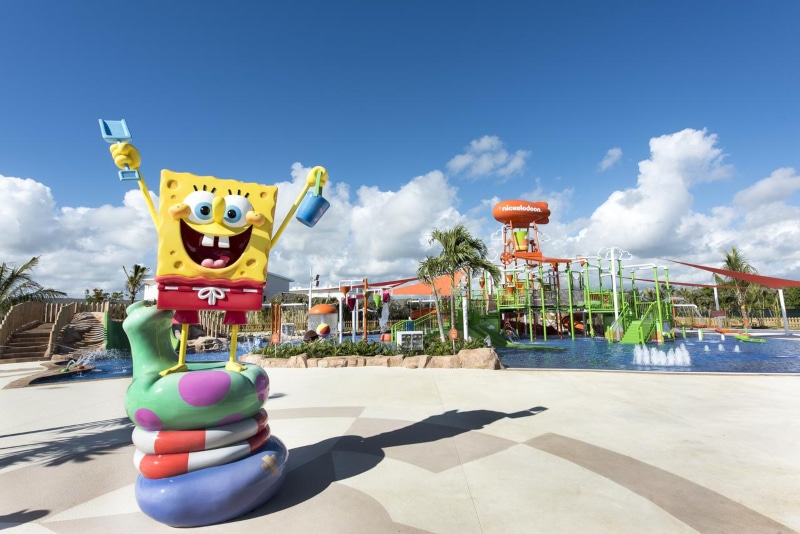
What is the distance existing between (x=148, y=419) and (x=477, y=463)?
373 centimetres

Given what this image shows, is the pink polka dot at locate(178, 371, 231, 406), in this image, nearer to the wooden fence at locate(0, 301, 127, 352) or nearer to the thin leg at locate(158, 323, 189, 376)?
the thin leg at locate(158, 323, 189, 376)

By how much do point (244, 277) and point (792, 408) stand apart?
10041 millimetres

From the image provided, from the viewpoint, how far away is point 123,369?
1738 cm

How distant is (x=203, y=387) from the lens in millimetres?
3748

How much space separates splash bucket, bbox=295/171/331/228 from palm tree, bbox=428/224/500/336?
1379cm

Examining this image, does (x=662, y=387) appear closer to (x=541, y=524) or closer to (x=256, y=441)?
(x=541, y=524)

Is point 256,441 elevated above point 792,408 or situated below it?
above

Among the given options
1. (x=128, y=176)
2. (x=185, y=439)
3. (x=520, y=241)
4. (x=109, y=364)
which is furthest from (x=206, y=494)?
(x=520, y=241)

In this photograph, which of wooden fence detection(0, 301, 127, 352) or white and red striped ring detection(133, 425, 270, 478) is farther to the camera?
wooden fence detection(0, 301, 127, 352)

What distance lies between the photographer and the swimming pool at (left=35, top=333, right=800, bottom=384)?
Result: 14.6 m

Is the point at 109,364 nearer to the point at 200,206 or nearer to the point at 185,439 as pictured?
the point at 200,206

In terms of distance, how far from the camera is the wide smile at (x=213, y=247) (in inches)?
175

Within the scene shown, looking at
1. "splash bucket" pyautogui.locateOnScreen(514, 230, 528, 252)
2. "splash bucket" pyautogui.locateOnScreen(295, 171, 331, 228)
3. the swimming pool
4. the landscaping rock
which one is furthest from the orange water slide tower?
"splash bucket" pyautogui.locateOnScreen(295, 171, 331, 228)

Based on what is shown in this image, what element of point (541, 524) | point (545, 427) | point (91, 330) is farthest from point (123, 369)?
point (541, 524)
